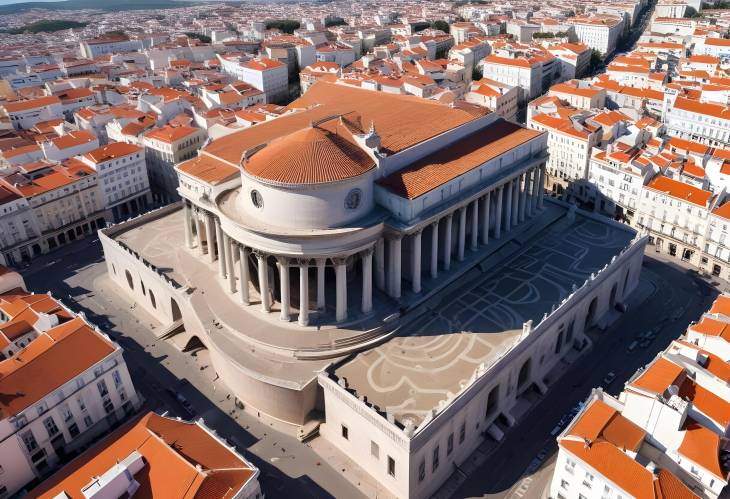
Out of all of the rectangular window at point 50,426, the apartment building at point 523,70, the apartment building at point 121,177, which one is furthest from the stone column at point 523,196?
the apartment building at point 523,70

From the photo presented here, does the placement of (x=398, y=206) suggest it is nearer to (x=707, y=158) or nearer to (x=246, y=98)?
(x=707, y=158)

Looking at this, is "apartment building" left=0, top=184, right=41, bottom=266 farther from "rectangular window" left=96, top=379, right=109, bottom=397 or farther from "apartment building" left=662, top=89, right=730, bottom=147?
"apartment building" left=662, top=89, right=730, bottom=147

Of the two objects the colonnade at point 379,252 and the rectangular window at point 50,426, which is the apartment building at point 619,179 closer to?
the colonnade at point 379,252

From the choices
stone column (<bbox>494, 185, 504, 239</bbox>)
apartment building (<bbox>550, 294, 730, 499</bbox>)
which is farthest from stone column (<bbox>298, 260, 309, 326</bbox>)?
stone column (<bbox>494, 185, 504, 239</bbox>)

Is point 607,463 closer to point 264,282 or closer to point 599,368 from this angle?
point 599,368

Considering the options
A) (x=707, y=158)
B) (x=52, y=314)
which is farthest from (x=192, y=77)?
(x=707, y=158)

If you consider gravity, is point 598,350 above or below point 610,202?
below
